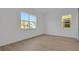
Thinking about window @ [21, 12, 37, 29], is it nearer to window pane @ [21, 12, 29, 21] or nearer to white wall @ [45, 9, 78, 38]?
window pane @ [21, 12, 29, 21]

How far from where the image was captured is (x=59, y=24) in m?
1.87

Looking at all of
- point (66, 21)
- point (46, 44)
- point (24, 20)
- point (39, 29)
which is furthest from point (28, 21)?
point (66, 21)

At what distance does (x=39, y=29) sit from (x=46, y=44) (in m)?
0.28

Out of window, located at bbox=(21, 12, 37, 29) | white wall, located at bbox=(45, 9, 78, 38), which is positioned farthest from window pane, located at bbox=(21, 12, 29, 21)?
white wall, located at bbox=(45, 9, 78, 38)

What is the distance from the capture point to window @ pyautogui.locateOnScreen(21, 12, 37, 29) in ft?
6.01

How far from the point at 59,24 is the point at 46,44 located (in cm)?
40

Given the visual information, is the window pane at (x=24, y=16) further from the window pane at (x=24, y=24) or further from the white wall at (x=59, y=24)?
the white wall at (x=59, y=24)

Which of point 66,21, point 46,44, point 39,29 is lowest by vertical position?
point 46,44

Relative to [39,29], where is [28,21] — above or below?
above

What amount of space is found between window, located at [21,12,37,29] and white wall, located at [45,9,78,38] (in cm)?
22

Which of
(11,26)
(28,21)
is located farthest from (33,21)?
(11,26)

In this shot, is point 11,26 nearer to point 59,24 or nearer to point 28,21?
point 28,21
